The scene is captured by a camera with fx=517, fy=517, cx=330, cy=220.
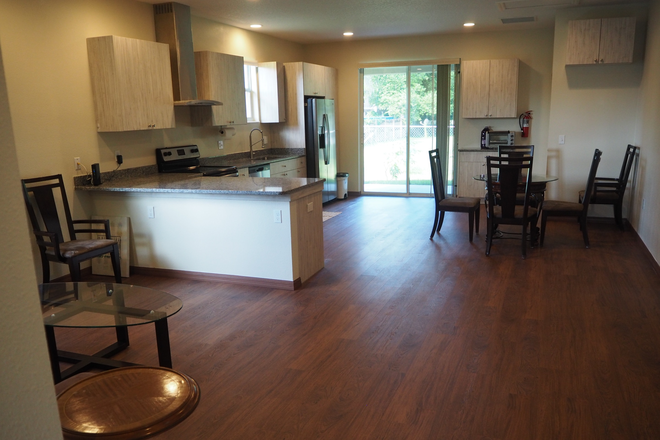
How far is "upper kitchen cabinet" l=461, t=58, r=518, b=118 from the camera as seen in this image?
26.5 feet

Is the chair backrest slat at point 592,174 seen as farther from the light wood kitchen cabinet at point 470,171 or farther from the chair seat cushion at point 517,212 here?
the light wood kitchen cabinet at point 470,171

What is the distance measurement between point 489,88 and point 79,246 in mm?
6483

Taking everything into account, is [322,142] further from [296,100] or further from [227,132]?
[227,132]

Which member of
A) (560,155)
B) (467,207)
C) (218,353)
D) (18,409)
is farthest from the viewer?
(560,155)

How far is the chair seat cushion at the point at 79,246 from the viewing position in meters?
4.12

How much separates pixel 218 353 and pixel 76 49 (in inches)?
128

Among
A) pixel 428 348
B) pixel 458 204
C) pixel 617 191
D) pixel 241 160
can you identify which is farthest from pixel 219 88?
pixel 617 191

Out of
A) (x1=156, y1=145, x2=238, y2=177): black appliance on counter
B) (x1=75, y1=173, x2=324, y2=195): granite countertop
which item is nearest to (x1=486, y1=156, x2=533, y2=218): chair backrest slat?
(x1=75, y1=173, x2=324, y2=195): granite countertop

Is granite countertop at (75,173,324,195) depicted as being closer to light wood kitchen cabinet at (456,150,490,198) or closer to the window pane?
light wood kitchen cabinet at (456,150,490,198)

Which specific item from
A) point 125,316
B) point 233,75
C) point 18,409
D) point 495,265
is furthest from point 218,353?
point 233,75

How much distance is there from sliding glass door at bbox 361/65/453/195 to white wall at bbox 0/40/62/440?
8.54 m

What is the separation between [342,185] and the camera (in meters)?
9.16

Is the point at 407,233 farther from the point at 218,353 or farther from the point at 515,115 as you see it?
the point at 218,353

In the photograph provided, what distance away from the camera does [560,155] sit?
6988 mm
